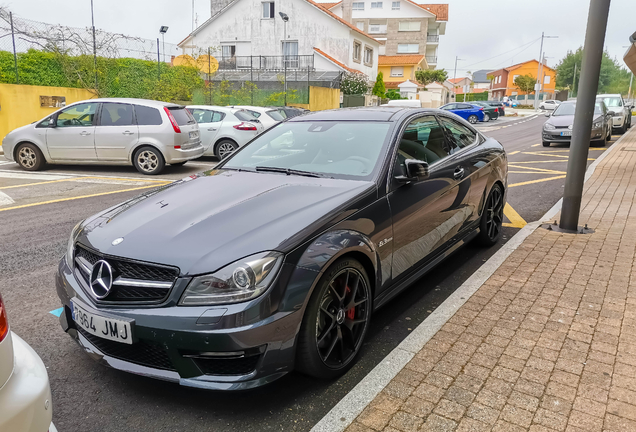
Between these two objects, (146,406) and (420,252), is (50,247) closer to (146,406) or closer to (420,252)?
(146,406)

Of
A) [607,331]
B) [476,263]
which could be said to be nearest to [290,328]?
[607,331]

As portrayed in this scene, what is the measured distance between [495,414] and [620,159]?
507 inches

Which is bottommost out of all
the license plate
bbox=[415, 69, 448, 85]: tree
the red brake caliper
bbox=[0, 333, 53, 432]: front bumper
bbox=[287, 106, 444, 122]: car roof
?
the red brake caliper

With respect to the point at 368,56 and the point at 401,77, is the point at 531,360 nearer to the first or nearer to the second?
the point at 368,56

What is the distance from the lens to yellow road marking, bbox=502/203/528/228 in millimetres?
6664

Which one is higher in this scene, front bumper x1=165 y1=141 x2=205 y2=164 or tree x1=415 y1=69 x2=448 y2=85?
tree x1=415 y1=69 x2=448 y2=85

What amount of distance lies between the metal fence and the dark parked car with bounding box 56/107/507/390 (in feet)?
49.5

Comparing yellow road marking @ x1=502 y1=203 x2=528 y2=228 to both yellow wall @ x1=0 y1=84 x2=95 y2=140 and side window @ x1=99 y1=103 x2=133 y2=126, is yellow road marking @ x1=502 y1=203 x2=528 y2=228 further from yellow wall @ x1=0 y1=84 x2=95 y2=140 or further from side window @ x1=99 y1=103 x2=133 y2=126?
yellow wall @ x1=0 y1=84 x2=95 y2=140

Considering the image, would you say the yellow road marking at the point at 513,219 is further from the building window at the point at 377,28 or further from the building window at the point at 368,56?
the building window at the point at 377,28

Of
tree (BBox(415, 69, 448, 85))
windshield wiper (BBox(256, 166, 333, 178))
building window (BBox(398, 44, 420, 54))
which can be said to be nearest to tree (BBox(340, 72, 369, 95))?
tree (BBox(415, 69, 448, 85))

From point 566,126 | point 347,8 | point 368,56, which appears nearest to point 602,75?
point 347,8

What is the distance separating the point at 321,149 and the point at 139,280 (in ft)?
6.34

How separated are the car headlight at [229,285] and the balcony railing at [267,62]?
33.9 metres

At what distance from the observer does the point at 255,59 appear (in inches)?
1452
